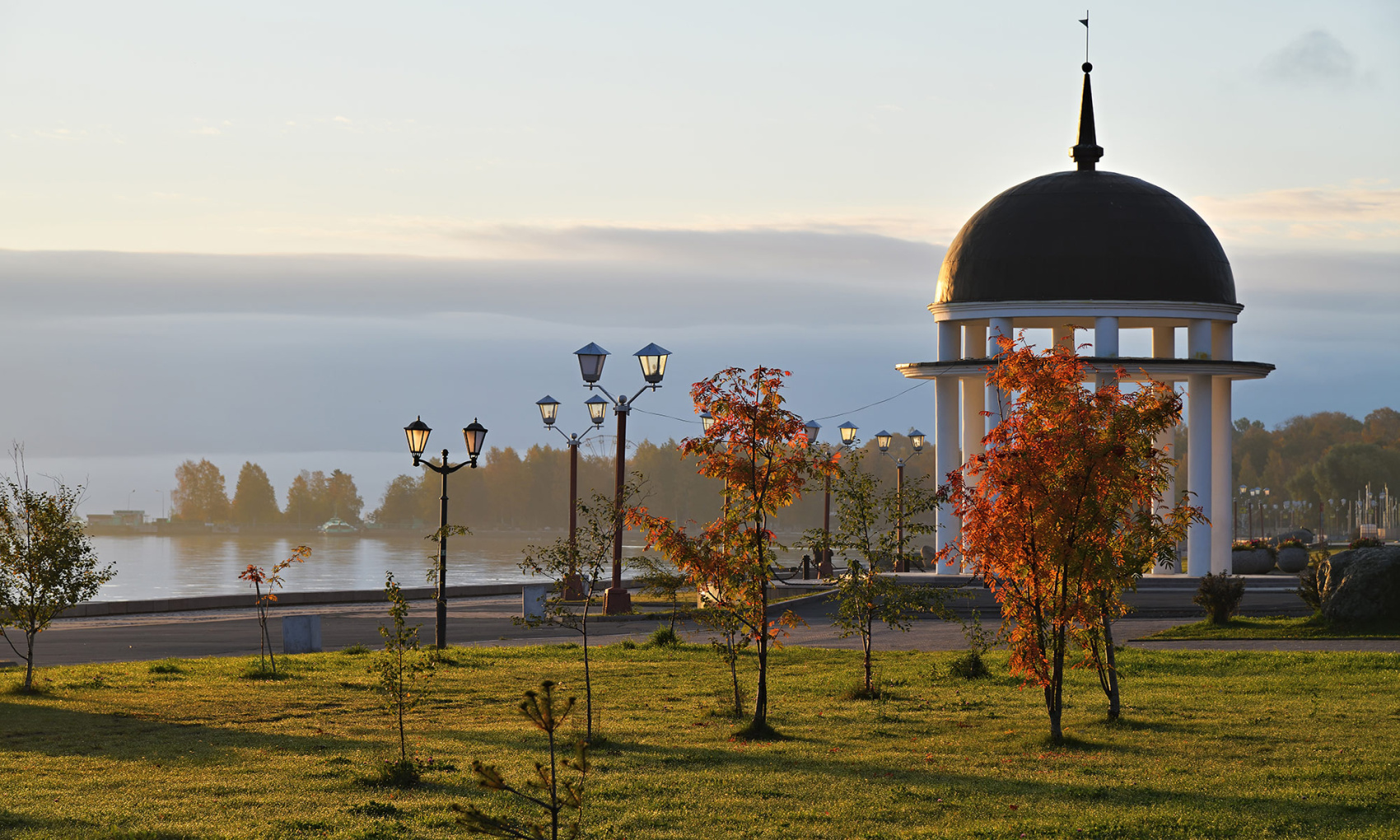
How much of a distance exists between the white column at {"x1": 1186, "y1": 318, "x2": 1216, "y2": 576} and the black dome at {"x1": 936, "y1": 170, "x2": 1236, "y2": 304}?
1.38 metres

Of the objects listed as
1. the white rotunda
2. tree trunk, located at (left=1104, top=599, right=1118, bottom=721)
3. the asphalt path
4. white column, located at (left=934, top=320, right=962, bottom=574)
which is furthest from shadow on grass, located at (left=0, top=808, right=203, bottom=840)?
white column, located at (left=934, top=320, right=962, bottom=574)

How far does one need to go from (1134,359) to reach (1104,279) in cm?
253

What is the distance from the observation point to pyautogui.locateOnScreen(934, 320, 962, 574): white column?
41281 mm

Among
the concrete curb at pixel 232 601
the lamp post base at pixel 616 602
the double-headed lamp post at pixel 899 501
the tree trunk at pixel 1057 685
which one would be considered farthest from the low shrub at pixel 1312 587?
the concrete curb at pixel 232 601

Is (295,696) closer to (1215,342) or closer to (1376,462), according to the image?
(1215,342)

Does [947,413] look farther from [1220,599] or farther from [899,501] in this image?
[899,501]

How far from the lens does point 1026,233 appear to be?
40.2 meters

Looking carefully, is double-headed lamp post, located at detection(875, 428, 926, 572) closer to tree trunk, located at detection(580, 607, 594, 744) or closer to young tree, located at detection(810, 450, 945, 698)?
young tree, located at detection(810, 450, 945, 698)

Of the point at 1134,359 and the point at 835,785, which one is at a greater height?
the point at 1134,359

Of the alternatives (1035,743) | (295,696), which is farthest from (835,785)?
(295,696)

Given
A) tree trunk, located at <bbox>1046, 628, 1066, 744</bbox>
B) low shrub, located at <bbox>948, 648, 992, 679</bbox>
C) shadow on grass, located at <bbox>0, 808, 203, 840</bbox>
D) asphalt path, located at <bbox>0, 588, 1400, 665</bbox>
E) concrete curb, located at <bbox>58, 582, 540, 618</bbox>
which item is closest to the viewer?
shadow on grass, located at <bbox>0, 808, 203, 840</bbox>

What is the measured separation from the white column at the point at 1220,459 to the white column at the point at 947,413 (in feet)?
25.3

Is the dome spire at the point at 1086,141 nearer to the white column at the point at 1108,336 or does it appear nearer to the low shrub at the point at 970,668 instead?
the white column at the point at 1108,336

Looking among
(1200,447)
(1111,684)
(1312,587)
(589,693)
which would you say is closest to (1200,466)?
(1200,447)
